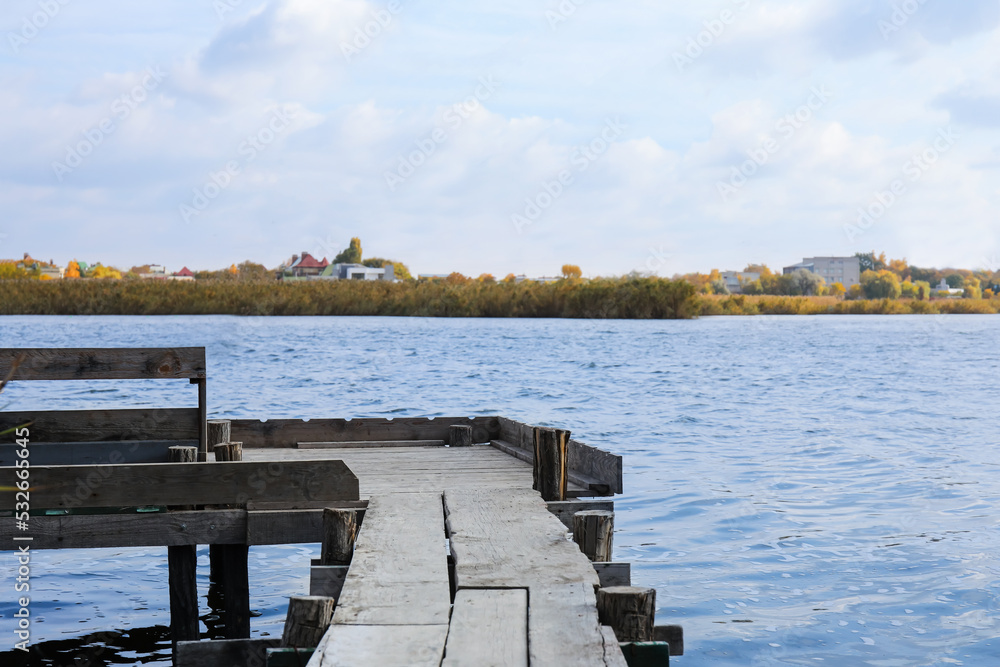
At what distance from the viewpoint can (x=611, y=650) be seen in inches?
149

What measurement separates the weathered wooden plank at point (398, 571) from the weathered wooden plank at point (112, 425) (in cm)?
218

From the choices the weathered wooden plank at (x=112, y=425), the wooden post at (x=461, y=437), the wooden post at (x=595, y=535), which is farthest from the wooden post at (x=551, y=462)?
the wooden post at (x=461, y=437)

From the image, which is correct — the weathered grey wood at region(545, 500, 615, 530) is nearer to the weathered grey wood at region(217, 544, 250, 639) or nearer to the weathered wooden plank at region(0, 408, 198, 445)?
the weathered grey wood at region(217, 544, 250, 639)

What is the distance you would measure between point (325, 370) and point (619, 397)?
1304cm

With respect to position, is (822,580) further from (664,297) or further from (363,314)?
(363,314)

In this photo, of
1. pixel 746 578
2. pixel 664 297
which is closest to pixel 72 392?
pixel 746 578

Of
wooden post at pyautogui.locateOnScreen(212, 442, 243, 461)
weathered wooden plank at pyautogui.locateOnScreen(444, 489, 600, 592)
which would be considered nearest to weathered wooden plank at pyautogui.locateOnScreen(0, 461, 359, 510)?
weathered wooden plank at pyautogui.locateOnScreen(444, 489, 600, 592)

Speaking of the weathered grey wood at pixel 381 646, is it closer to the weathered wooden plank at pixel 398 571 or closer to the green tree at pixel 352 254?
the weathered wooden plank at pixel 398 571

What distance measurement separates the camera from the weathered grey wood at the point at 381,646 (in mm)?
3645

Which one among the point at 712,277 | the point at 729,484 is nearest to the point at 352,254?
the point at 712,277

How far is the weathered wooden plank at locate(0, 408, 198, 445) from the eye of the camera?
7609 millimetres

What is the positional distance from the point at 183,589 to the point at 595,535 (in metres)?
3.21

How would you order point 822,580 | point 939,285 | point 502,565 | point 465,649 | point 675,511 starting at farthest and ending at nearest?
point 939,285 → point 675,511 → point 822,580 → point 502,565 → point 465,649

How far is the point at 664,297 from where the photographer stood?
72562mm
